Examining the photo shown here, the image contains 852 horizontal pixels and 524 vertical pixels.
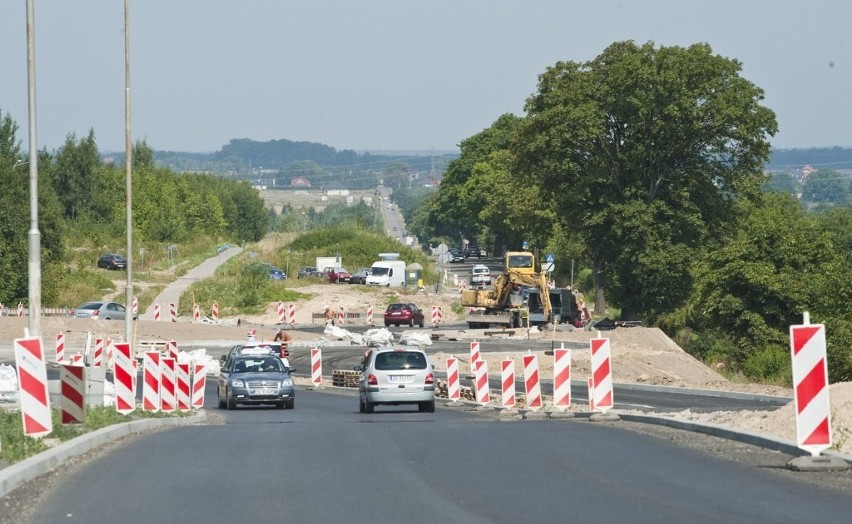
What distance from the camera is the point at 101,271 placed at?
9756cm

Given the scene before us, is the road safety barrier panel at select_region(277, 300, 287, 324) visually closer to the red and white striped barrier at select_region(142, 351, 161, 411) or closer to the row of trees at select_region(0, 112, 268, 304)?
the row of trees at select_region(0, 112, 268, 304)

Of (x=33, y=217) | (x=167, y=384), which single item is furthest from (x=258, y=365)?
(x=33, y=217)

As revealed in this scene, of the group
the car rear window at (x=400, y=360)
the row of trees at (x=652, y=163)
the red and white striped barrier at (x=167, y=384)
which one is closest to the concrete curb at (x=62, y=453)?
the red and white striped barrier at (x=167, y=384)

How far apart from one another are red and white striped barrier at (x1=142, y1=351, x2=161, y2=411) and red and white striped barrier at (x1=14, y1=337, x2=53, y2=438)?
414 inches

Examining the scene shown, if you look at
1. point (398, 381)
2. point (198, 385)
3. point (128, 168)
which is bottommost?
point (198, 385)

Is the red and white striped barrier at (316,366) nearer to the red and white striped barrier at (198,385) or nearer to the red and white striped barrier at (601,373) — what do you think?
the red and white striped barrier at (198,385)

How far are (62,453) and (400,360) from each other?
1509 centimetres

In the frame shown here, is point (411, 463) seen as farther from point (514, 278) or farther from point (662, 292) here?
point (514, 278)

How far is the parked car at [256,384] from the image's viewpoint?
33.7 m

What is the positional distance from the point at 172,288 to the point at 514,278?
3022 cm

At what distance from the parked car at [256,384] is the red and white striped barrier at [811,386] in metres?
20.9

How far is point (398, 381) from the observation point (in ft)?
98.9

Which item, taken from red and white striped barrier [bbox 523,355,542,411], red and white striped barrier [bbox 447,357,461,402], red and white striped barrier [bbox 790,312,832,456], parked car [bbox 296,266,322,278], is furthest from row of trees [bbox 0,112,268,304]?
red and white striped barrier [bbox 790,312,832,456]

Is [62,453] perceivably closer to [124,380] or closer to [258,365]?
[124,380]
